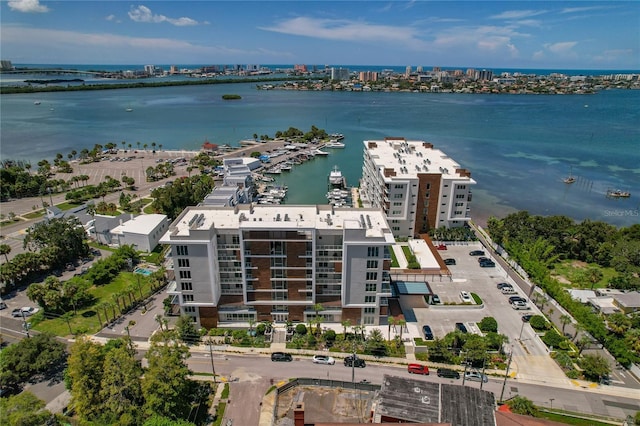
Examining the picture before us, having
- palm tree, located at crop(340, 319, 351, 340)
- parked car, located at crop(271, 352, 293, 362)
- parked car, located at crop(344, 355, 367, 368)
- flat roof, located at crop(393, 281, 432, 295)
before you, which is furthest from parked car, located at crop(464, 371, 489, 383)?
parked car, located at crop(271, 352, 293, 362)

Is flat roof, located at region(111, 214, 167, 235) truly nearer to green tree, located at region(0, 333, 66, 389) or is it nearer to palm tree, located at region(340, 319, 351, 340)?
green tree, located at region(0, 333, 66, 389)

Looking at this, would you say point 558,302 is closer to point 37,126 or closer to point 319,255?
point 319,255

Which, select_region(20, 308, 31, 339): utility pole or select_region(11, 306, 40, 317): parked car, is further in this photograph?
select_region(11, 306, 40, 317): parked car

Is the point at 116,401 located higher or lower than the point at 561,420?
higher

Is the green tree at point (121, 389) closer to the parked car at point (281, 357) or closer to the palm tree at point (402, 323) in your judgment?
the parked car at point (281, 357)

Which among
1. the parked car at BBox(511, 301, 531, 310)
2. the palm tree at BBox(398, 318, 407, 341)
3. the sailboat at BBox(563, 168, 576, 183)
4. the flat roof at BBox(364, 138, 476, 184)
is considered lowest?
the parked car at BBox(511, 301, 531, 310)

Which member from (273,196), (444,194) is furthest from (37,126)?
(444,194)

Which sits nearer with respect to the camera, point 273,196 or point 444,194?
point 444,194
